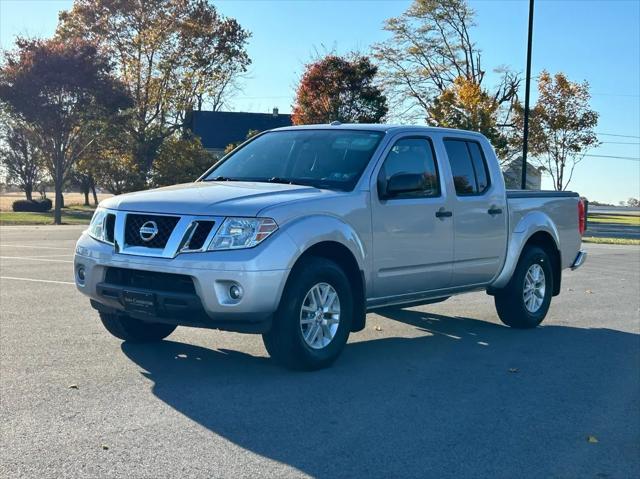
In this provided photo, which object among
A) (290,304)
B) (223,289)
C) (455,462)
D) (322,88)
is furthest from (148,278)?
(322,88)

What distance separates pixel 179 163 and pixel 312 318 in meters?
40.7

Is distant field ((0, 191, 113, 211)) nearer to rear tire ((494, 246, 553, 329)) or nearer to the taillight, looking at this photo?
the taillight

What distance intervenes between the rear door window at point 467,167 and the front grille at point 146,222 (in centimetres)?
319

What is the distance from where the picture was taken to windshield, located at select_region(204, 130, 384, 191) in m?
7.25

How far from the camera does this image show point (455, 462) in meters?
4.62

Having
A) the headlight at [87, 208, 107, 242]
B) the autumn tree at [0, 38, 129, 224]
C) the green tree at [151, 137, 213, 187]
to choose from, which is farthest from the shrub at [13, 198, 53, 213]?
the headlight at [87, 208, 107, 242]

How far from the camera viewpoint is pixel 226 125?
63594 millimetres

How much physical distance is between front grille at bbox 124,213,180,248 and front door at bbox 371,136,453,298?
1801mm

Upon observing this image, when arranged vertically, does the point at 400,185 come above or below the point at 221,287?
above

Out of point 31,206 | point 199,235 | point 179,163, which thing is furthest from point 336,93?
point 199,235

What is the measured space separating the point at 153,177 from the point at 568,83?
78.1ft

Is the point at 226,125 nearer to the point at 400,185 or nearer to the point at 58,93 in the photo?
the point at 58,93

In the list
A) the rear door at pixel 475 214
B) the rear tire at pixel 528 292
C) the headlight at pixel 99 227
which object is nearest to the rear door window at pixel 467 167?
the rear door at pixel 475 214

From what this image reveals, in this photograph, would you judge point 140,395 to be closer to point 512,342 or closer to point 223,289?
point 223,289
